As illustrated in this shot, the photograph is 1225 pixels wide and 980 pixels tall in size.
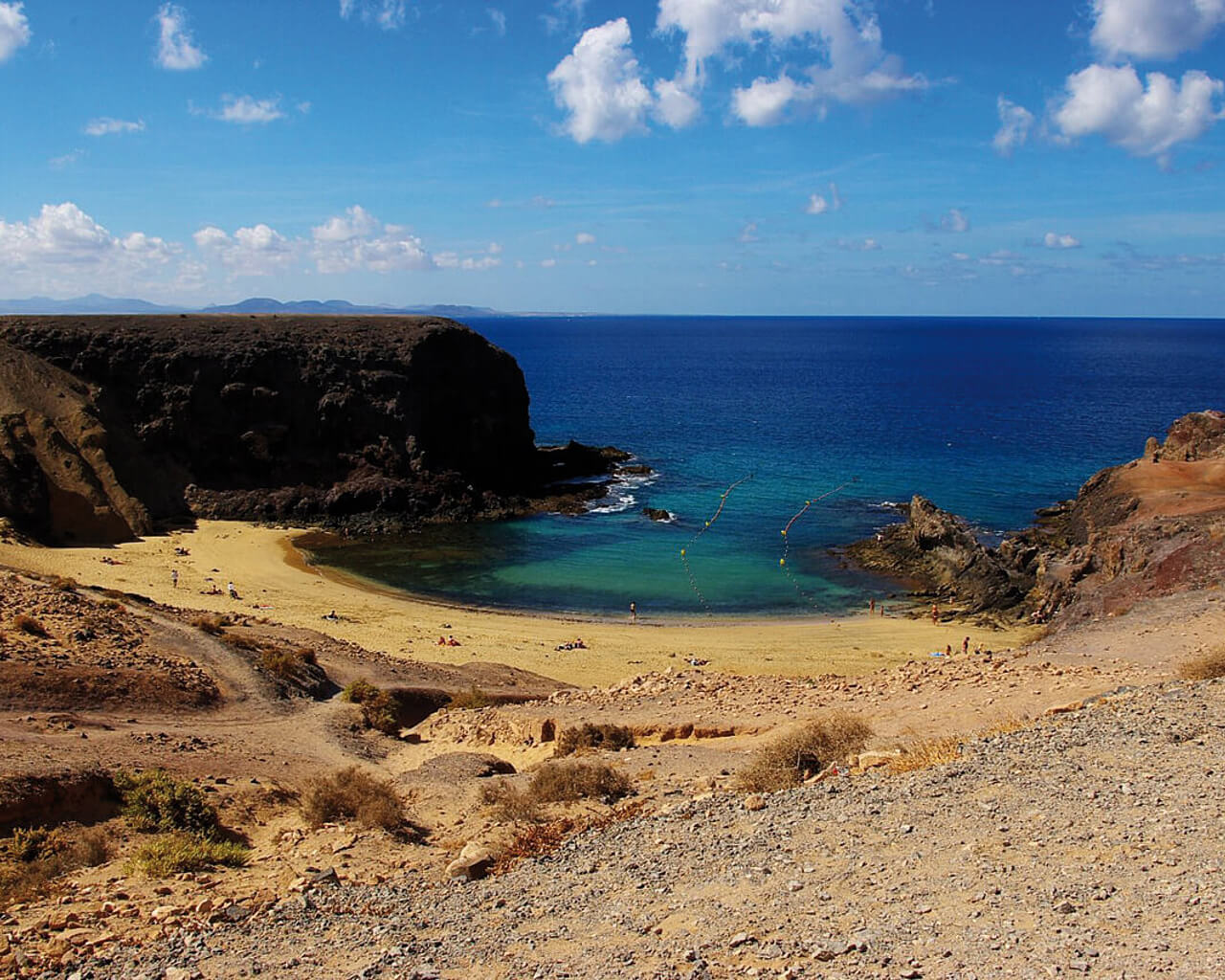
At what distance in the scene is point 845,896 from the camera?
10375 millimetres

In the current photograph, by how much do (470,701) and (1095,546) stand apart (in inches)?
1063

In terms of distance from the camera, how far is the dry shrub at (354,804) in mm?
14750

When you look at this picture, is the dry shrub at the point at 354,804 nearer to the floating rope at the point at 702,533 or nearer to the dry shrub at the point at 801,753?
the dry shrub at the point at 801,753

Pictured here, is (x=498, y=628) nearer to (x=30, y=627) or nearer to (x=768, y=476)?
(x=30, y=627)

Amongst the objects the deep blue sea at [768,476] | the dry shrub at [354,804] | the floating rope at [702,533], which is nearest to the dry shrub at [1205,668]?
the dry shrub at [354,804]

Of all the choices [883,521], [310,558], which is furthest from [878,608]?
[310,558]

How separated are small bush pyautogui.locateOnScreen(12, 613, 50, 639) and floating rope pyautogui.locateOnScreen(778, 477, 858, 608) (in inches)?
1157

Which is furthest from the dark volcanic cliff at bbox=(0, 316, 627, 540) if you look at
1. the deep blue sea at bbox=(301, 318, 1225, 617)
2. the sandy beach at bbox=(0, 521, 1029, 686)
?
the sandy beach at bbox=(0, 521, 1029, 686)

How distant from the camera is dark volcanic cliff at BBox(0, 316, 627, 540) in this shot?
54.9 meters

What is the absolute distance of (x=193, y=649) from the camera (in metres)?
24.6

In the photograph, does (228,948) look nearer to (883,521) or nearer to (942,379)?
(883,521)

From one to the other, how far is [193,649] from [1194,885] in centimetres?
2291

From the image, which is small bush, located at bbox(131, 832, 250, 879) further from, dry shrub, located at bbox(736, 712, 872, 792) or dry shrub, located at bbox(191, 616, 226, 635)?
dry shrub, located at bbox(191, 616, 226, 635)

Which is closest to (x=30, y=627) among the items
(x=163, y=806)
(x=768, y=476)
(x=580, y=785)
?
(x=163, y=806)
